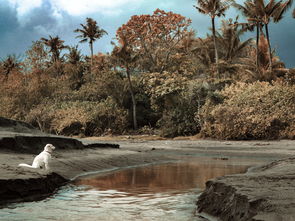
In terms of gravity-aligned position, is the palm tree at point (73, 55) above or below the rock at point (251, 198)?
above

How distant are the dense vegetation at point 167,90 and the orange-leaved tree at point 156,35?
0.09 meters

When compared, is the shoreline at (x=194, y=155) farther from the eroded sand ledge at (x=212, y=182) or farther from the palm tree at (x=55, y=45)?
the palm tree at (x=55, y=45)

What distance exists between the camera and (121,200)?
20.3ft

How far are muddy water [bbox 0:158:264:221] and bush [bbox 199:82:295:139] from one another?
11380mm

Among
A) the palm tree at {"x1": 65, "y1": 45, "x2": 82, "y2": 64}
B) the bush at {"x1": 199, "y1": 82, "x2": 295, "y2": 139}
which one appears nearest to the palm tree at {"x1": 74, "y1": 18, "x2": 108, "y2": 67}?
the palm tree at {"x1": 65, "y1": 45, "x2": 82, "y2": 64}

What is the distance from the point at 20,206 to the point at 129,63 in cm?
2609

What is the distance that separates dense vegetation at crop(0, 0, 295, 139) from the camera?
2144 centimetres

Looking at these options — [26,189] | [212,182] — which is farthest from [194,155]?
A: [212,182]

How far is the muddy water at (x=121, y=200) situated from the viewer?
16.4ft

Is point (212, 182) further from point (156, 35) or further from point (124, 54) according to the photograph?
point (156, 35)

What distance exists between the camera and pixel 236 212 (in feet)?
13.4

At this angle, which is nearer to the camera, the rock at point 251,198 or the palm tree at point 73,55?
the rock at point 251,198

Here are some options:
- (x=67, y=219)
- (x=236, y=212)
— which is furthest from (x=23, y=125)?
(x=236, y=212)

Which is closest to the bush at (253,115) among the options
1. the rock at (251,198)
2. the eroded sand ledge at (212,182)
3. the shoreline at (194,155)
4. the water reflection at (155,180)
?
the shoreline at (194,155)
